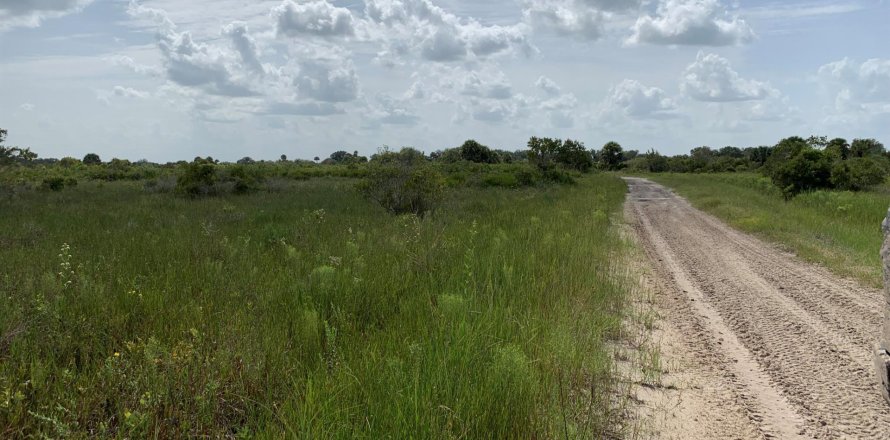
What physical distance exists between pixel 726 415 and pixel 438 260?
183 inches

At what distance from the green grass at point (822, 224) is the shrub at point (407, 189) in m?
9.22

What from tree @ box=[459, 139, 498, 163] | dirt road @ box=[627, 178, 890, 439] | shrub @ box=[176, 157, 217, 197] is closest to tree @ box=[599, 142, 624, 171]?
tree @ box=[459, 139, 498, 163]

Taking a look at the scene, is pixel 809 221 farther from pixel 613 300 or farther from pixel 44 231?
pixel 44 231

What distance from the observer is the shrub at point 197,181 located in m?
26.9

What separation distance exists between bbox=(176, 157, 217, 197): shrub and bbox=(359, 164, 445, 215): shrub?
12138 mm

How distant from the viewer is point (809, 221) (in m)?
16.8

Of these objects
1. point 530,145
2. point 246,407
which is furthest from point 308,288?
point 530,145

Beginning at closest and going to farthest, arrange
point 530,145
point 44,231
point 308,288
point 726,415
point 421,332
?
point 726,415 < point 421,332 < point 308,288 < point 44,231 < point 530,145

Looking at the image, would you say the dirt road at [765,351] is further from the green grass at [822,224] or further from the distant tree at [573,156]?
the distant tree at [573,156]

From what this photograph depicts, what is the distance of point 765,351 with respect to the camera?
19.7 ft

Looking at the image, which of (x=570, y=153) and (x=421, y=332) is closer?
(x=421, y=332)

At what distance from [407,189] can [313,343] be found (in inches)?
513

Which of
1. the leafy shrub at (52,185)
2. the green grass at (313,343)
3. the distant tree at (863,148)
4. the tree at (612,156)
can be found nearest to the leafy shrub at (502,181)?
the leafy shrub at (52,185)

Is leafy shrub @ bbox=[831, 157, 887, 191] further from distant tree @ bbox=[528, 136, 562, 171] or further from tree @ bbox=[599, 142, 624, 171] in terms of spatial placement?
tree @ bbox=[599, 142, 624, 171]
